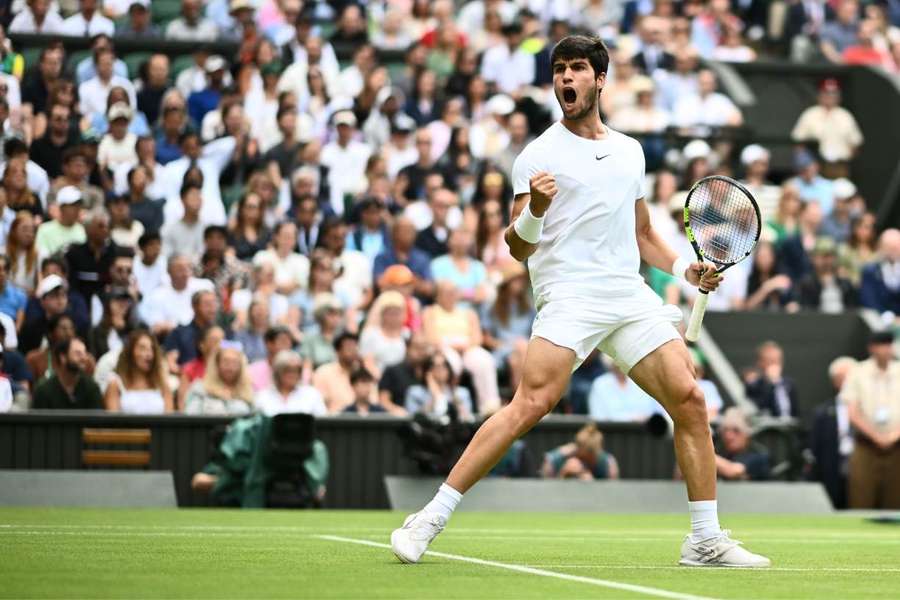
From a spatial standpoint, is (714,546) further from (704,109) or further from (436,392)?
A: (704,109)

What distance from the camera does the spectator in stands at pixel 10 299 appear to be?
655 inches

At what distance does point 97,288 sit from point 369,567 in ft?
32.2

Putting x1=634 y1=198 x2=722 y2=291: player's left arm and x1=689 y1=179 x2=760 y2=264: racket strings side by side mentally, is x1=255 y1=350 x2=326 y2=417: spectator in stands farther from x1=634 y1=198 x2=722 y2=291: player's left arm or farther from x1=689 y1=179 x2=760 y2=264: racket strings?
x1=634 y1=198 x2=722 y2=291: player's left arm

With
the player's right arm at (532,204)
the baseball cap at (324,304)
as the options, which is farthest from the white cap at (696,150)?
the player's right arm at (532,204)

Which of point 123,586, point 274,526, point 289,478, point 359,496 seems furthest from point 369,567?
point 359,496

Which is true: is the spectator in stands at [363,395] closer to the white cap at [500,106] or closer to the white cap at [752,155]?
the white cap at [500,106]

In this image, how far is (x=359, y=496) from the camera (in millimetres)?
16844

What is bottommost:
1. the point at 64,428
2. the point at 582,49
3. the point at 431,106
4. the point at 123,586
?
the point at 123,586

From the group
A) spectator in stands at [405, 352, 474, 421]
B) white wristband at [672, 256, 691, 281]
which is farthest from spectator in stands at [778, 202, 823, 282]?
white wristband at [672, 256, 691, 281]

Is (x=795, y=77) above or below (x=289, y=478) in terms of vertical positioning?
above

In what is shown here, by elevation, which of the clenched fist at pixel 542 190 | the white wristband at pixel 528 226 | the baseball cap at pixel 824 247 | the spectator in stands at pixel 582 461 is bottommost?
the spectator in stands at pixel 582 461

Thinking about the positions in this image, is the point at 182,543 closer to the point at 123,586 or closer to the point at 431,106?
the point at 123,586

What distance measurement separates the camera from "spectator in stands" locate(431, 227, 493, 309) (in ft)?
63.1

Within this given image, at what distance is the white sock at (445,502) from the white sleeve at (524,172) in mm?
1344
